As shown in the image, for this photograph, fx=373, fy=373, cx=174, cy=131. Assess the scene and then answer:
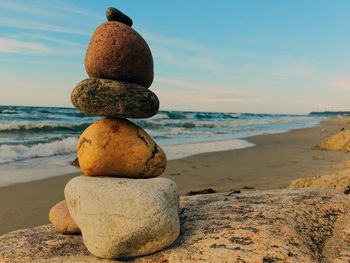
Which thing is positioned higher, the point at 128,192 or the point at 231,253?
the point at 128,192

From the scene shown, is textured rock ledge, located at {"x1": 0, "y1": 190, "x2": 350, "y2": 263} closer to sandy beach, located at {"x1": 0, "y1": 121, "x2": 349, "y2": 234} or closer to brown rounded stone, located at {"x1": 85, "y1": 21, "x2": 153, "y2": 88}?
brown rounded stone, located at {"x1": 85, "y1": 21, "x2": 153, "y2": 88}

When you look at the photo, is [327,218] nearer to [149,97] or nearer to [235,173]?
[149,97]

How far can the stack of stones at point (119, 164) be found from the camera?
12.2 ft

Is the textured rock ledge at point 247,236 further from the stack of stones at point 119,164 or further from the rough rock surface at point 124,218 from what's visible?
the stack of stones at point 119,164

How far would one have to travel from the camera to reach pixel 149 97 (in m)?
4.42

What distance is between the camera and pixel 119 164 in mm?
4363

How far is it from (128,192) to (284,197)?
8.20 ft

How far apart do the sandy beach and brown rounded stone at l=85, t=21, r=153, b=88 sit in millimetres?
3692

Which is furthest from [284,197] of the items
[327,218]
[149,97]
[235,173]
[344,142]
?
[344,142]

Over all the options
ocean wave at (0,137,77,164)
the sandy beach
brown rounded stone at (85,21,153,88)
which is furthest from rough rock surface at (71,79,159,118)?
ocean wave at (0,137,77,164)

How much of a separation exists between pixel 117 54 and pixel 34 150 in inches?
482

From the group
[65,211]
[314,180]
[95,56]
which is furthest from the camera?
[314,180]

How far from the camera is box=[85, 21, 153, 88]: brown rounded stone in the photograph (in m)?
4.25

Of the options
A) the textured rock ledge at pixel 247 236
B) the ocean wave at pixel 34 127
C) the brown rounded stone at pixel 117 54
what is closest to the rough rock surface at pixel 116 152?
the brown rounded stone at pixel 117 54
